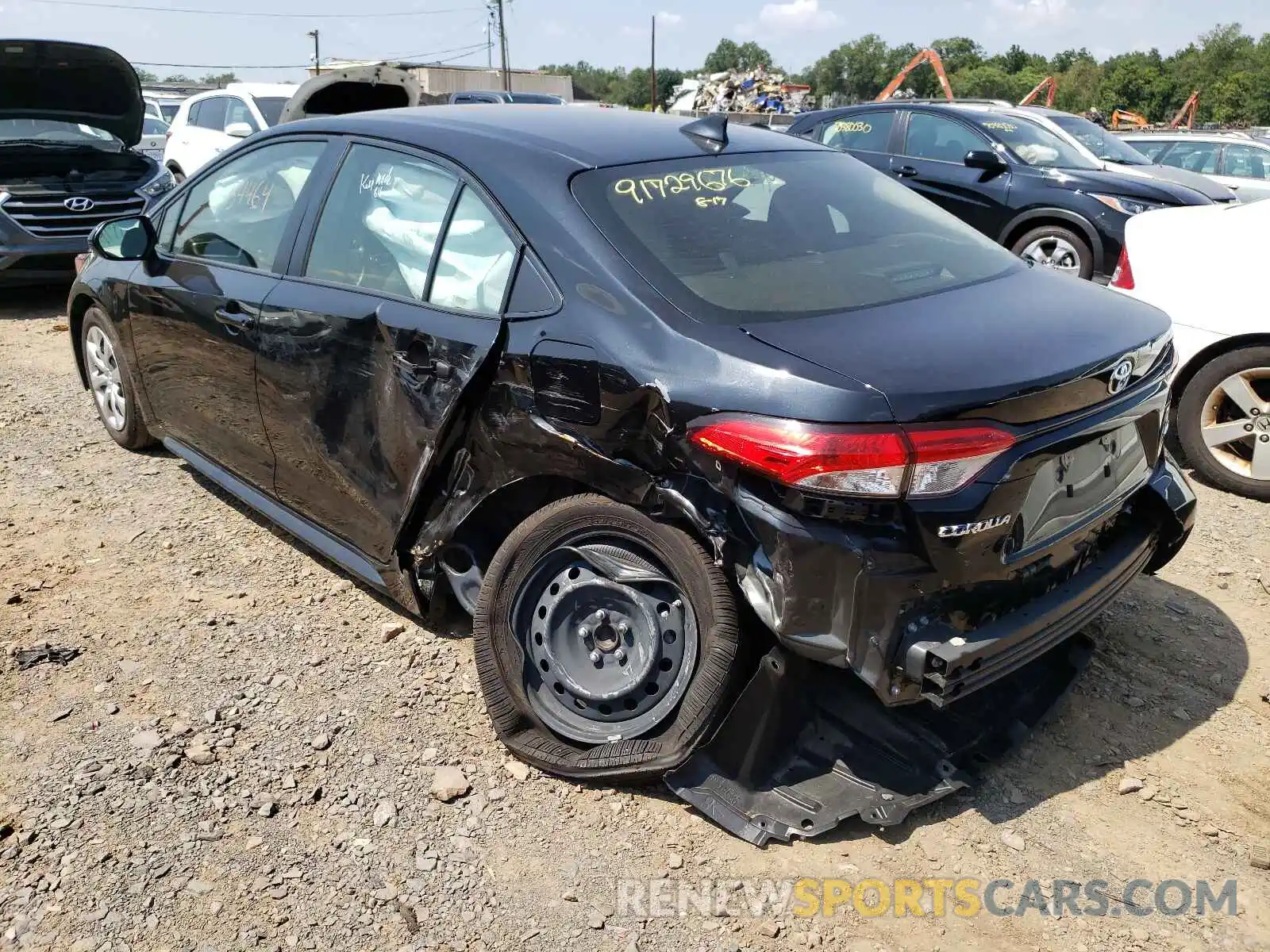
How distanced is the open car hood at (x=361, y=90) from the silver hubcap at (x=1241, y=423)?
9810 mm

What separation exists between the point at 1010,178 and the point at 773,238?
6971 millimetres

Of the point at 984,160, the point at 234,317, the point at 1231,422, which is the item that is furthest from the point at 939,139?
the point at 234,317

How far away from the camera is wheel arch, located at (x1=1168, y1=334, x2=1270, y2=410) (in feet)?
15.7

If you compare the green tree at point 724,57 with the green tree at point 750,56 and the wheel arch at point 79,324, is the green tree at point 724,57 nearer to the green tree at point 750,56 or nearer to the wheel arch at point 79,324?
the green tree at point 750,56

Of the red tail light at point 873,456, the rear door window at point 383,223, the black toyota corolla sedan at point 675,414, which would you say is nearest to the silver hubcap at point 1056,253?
the black toyota corolla sedan at point 675,414

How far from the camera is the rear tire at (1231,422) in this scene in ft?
15.8

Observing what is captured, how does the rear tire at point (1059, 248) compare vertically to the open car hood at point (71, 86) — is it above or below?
below

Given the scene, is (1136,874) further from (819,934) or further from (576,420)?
(576,420)

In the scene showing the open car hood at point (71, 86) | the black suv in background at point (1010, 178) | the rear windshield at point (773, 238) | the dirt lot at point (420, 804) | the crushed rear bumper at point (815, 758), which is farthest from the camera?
the black suv in background at point (1010, 178)

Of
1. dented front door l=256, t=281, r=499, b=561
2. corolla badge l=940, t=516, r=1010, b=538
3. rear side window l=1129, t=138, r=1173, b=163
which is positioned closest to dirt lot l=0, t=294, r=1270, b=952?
dented front door l=256, t=281, r=499, b=561

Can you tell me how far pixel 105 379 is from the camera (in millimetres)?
5180

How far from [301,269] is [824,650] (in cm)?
226

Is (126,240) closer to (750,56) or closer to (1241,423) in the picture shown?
(1241,423)

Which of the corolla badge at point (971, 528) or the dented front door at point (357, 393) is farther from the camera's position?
the dented front door at point (357, 393)
